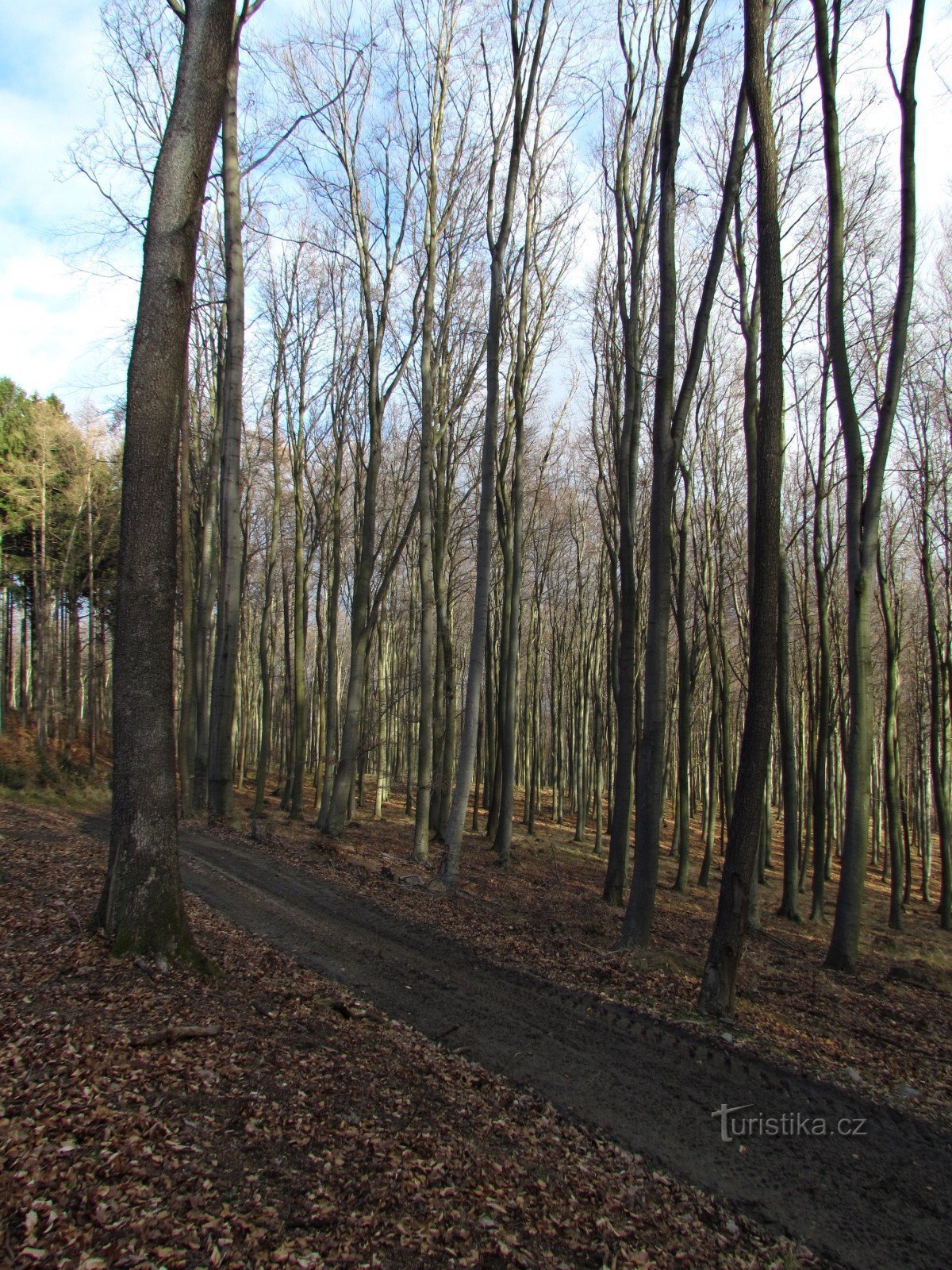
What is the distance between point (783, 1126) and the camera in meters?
4.47

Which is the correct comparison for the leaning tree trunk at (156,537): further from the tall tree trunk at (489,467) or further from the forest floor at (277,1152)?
the tall tree trunk at (489,467)

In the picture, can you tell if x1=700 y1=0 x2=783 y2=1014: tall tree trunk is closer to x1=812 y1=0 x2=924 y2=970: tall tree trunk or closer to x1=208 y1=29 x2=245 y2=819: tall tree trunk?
x1=812 y1=0 x2=924 y2=970: tall tree trunk

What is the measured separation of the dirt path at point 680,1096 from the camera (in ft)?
11.8

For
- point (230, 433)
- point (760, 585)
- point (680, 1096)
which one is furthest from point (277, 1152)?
point (230, 433)

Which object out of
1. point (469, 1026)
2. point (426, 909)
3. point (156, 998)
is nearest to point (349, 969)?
point (469, 1026)

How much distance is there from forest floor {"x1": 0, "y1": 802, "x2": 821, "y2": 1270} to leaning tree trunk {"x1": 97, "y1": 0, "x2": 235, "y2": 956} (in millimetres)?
461

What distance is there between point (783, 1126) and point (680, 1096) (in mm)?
599

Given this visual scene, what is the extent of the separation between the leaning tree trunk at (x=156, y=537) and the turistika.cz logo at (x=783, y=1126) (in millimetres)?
3598

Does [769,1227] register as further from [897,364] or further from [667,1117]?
[897,364]

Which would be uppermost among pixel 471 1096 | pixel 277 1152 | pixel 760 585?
pixel 760 585

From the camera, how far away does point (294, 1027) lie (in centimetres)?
468

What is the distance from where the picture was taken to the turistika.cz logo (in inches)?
171

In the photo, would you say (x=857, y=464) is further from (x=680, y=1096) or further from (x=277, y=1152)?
(x=277, y=1152)

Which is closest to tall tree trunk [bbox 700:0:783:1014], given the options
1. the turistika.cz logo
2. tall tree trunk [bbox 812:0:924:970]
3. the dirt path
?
the dirt path
